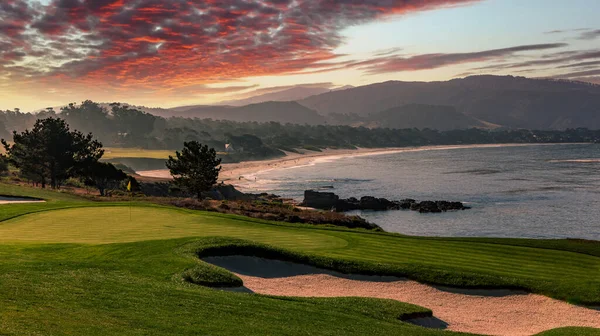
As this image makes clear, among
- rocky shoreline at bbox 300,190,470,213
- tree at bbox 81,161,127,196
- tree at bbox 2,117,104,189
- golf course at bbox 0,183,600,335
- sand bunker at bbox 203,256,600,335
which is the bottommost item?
rocky shoreline at bbox 300,190,470,213

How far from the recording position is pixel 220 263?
19.7 m

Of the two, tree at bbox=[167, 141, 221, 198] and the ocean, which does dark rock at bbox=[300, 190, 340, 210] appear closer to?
the ocean

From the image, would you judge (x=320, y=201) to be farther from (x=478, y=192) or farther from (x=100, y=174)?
(x=478, y=192)

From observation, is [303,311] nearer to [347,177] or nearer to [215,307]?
[215,307]

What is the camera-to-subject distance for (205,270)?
1688 centimetres

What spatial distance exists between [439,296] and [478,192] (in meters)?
73.9

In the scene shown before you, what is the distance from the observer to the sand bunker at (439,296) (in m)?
15.7

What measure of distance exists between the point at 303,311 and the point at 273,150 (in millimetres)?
186879

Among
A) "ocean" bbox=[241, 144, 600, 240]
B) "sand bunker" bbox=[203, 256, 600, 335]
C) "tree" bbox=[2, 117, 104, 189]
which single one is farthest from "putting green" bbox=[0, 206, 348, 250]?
"tree" bbox=[2, 117, 104, 189]

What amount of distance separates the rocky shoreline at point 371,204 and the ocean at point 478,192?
97.4 inches

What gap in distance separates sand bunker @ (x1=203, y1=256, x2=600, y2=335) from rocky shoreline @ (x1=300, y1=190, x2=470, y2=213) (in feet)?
169

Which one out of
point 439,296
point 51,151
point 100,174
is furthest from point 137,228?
point 51,151

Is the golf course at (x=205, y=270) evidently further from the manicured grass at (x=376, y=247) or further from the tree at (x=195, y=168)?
the tree at (x=195, y=168)

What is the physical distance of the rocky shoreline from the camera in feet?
230
